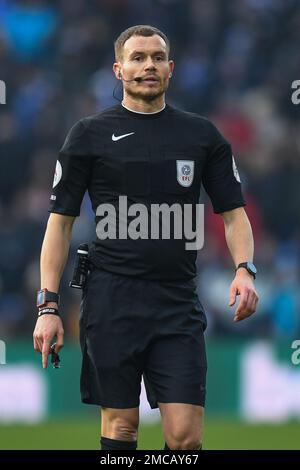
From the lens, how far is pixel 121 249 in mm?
6590

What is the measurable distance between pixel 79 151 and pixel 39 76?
9.35 m

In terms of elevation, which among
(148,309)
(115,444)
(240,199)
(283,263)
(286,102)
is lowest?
(115,444)

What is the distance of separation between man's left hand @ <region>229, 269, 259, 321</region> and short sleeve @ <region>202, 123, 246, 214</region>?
42 centimetres

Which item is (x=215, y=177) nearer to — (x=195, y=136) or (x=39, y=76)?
(x=195, y=136)

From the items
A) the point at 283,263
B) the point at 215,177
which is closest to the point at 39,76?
the point at 283,263

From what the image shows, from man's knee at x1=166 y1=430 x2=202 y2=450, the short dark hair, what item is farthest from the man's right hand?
the short dark hair

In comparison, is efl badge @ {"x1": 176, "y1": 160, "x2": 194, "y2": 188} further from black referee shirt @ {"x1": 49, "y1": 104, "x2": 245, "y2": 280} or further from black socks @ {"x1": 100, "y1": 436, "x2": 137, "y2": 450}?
black socks @ {"x1": 100, "y1": 436, "x2": 137, "y2": 450}

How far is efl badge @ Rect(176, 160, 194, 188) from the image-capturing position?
6.62 m

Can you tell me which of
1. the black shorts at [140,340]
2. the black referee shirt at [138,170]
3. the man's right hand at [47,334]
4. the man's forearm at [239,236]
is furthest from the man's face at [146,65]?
the man's right hand at [47,334]

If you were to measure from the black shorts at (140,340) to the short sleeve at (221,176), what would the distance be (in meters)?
0.51

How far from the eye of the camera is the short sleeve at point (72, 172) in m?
6.61

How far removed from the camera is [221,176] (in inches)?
267

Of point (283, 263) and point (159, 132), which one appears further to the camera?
point (283, 263)

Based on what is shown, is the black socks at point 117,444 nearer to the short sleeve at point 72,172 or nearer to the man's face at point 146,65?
the short sleeve at point 72,172
